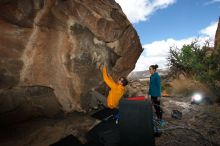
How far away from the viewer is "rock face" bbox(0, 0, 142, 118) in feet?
22.1

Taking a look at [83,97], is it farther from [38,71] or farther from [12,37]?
[12,37]

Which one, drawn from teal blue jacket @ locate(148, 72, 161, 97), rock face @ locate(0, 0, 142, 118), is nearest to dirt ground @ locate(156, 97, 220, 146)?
teal blue jacket @ locate(148, 72, 161, 97)

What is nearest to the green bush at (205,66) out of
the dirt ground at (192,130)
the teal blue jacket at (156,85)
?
the dirt ground at (192,130)

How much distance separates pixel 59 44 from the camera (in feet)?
23.9

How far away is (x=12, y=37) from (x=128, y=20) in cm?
384

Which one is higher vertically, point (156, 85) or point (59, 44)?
point (59, 44)

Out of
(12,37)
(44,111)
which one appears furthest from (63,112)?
(12,37)

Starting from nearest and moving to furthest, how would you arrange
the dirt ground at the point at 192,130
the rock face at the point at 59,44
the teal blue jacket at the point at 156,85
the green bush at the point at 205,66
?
1. the dirt ground at the point at 192,130
2. the rock face at the point at 59,44
3. the teal blue jacket at the point at 156,85
4. the green bush at the point at 205,66

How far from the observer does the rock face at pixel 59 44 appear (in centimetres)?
673

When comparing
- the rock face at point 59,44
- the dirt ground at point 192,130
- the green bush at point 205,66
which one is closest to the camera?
the dirt ground at point 192,130

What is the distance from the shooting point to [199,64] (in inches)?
541

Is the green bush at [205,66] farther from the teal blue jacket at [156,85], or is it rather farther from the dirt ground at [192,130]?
the teal blue jacket at [156,85]

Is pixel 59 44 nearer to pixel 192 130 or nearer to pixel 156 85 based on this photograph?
pixel 156 85

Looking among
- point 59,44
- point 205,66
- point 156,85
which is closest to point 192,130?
point 156,85
